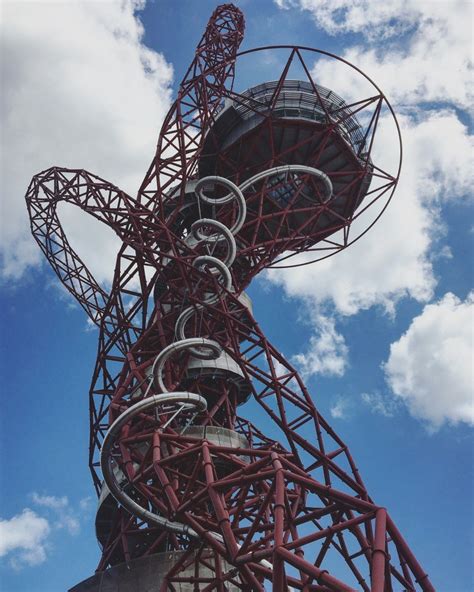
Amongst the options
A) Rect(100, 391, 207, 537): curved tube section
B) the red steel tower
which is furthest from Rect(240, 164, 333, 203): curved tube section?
Rect(100, 391, 207, 537): curved tube section

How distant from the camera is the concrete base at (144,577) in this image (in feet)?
80.3

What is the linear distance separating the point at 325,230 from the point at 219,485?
2505 centimetres

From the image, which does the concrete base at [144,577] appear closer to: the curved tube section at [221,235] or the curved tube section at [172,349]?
the curved tube section at [172,349]

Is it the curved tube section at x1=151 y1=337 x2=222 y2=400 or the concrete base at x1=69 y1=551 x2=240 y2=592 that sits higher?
the curved tube section at x1=151 y1=337 x2=222 y2=400

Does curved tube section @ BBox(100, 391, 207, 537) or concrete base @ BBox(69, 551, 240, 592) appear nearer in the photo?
curved tube section @ BBox(100, 391, 207, 537)

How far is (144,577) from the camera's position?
24.7 m

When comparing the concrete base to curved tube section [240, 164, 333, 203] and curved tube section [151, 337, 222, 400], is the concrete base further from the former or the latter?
curved tube section [240, 164, 333, 203]

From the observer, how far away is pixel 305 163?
1592 inches

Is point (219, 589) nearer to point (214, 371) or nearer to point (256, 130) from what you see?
point (214, 371)

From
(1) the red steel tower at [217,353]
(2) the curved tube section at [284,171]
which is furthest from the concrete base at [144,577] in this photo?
(2) the curved tube section at [284,171]

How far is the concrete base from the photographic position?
963 inches

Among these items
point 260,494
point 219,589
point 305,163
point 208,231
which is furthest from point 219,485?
point 305,163

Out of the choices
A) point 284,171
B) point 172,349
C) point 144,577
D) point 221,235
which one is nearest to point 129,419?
point 172,349

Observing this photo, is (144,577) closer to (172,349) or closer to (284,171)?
(172,349)
